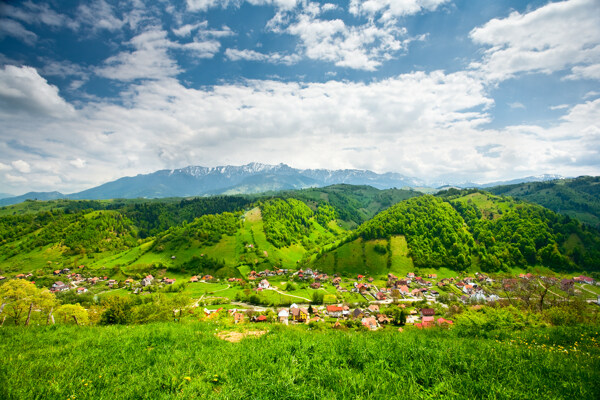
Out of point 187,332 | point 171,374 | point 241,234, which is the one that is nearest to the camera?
point 171,374

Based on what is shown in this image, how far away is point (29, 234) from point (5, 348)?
235m

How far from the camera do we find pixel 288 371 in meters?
5.49

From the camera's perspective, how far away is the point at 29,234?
159m

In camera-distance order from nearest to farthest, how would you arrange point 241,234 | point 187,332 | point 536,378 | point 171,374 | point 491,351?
point 536,378 < point 171,374 < point 491,351 < point 187,332 < point 241,234

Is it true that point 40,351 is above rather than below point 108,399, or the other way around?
below

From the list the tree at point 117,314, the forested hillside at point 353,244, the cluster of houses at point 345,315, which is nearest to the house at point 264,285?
the forested hillside at point 353,244

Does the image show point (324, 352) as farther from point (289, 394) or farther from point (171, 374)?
point (171, 374)

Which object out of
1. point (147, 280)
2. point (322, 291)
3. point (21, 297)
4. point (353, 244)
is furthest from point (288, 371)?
point (353, 244)

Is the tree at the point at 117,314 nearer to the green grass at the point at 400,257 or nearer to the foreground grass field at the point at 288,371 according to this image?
the foreground grass field at the point at 288,371

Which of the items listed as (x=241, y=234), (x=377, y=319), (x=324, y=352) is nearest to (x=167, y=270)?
(x=241, y=234)

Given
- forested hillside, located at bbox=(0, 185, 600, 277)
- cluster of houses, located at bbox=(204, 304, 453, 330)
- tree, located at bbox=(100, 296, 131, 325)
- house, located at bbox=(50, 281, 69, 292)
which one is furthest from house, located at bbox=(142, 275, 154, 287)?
tree, located at bbox=(100, 296, 131, 325)

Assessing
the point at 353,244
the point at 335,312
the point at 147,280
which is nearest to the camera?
the point at 335,312

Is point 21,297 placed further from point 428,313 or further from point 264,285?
point 428,313

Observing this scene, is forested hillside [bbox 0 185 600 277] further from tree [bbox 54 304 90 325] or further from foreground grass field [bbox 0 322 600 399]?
foreground grass field [bbox 0 322 600 399]
